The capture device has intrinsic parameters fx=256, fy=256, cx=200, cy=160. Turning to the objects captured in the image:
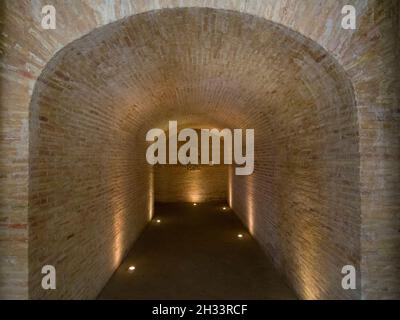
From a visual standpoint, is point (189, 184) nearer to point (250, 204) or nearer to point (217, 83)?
point (250, 204)

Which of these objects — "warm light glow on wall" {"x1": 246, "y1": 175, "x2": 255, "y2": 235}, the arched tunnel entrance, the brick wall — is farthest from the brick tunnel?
the brick wall

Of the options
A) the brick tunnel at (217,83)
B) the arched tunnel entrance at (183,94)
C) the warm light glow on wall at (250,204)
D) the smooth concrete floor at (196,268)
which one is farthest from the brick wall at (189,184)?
the brick tunnel at (217,83)

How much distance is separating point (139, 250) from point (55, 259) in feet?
11.2

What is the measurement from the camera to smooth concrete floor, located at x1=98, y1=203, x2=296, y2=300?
4262 millimetres

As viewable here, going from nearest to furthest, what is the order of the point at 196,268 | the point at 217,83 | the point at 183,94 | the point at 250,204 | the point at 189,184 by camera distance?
the point at 217,83, the point at 196,268, the point at 183,94, the point at 250,204, the point at 189,184

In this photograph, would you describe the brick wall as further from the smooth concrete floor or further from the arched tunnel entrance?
the arched tunnel entrance

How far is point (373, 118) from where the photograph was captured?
102 inches

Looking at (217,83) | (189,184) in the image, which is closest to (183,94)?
(217,83)

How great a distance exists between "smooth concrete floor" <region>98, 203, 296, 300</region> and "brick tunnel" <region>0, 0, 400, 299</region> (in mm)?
407

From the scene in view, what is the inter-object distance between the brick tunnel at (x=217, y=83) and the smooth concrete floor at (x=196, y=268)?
0.41 metres

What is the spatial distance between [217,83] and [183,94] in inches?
44.8

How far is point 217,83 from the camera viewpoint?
4.82 meters

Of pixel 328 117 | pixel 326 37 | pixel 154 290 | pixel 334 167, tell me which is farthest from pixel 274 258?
pixel 326 37

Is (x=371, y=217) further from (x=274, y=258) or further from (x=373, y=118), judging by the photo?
(x=274, y=258)
